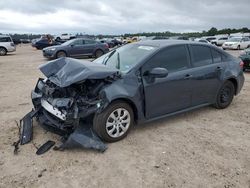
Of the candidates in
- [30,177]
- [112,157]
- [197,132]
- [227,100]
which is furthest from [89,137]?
[227,100]

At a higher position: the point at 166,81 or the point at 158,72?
the point at 158,72

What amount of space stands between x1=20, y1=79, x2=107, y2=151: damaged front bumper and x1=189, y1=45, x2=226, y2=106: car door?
2187mm

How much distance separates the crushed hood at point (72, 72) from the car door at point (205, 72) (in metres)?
1.77

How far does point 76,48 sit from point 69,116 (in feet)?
45.5

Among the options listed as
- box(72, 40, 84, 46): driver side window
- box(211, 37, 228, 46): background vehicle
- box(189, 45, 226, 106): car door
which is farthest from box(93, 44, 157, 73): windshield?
box(211, 37, 228, 46): background vehicle

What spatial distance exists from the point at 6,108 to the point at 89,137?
9.75 ft

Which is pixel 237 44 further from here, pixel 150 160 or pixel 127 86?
pixel 150 160

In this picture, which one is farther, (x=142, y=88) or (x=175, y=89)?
(x=175, y=89)

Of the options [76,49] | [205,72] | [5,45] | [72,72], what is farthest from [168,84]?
[5,45]

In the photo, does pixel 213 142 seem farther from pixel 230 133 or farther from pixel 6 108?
pixel 6 108

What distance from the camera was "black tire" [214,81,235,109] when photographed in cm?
570

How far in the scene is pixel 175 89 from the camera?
471cm

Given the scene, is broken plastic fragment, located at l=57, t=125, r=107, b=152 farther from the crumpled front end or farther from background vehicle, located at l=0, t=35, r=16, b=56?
background vehicle, located at l=0, t=35, r=16, b=56

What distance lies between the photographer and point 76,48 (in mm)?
17062
